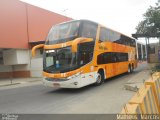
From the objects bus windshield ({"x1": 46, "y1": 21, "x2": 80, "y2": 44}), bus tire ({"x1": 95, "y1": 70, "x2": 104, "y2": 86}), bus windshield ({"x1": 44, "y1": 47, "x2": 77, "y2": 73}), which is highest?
bus windshield ({"x1": 46, "y1": 21, "x2": 80, "y2": 44})

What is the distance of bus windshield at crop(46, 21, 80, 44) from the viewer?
469 inches

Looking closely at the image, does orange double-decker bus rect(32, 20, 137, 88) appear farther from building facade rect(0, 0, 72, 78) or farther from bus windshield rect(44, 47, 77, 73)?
building facade rect(0, 0, 72, 78)

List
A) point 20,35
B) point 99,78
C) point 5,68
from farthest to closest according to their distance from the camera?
1. point 5,68
2. point 20,35
3. point 99,78

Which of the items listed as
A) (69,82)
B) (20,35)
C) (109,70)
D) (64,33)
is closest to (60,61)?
(69,82)

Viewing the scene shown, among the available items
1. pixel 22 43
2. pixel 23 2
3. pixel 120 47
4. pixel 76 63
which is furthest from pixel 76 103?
pixel 23 2

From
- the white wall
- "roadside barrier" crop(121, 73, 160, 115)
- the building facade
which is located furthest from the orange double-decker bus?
the white wall

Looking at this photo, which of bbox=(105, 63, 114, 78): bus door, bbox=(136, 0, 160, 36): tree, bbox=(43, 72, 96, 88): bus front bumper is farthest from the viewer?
bbox=(136, 0, 160, 36): tree

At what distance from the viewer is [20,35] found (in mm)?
25656

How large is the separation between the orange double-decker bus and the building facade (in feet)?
40.7

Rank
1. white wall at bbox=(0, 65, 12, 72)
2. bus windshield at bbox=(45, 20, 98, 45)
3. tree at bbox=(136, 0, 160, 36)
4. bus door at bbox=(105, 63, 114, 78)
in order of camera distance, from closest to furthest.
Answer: bus windshield at bbox=(45, 20, 98, 45), bus door at bbox=(105, 63, 114, 78), tree at bbox=(136, 0, 160, 36), white wall at bbox=(0, 65, 12, 72)

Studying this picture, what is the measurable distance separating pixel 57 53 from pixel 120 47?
8029 mm

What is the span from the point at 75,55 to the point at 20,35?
52.0ft

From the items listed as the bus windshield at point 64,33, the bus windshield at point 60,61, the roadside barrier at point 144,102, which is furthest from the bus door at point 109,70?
the roadside barrier at point 144,102

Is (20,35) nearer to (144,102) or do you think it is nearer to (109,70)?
(109,70)
